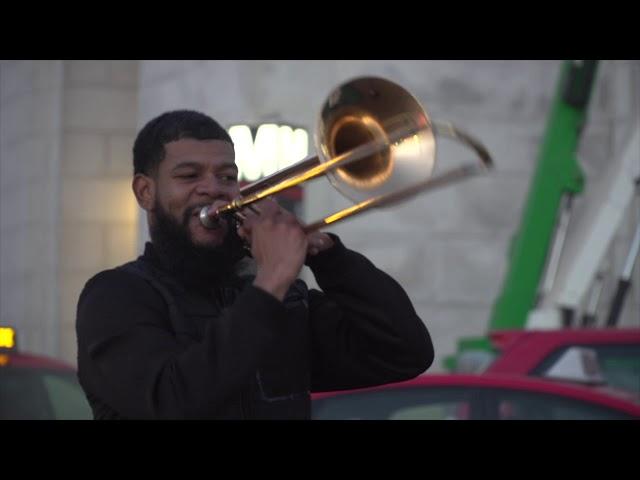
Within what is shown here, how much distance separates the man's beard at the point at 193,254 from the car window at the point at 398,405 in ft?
7.58

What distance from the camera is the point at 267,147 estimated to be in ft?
34.3

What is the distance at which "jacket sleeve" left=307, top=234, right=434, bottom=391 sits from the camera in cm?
294

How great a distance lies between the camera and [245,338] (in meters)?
2.49

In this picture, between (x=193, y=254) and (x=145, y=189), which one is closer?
(x=193, y=254)

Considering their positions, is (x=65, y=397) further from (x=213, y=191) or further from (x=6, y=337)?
(x=213, y=191)

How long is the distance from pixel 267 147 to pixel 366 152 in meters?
7.74

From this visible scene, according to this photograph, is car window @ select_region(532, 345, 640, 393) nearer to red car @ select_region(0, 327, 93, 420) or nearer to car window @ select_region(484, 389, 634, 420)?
car window @ select_region(484, 389, 634, 420)

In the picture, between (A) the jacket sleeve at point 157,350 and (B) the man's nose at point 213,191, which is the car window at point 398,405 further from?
(A) the jacket sleeve at point 157,350

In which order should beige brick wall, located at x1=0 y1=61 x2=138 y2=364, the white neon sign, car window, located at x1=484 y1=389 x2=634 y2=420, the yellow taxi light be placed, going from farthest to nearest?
beige brick wall, located at x1=0 y1=61 x2=138 y2=364 → the white neon sign → car window, located at x1=484 y1=389 x2=634 y2=420 → the yellow taxi light

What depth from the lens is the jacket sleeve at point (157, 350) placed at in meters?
2.47

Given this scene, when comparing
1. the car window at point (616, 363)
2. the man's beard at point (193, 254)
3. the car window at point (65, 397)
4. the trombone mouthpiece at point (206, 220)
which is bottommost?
the car window at point (65, 397)

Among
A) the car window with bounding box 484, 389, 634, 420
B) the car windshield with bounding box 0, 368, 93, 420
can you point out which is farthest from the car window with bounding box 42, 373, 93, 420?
the car window with bounding box 484, 389, 634, 420

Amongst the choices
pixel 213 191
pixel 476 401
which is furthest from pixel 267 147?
pixel 213 191

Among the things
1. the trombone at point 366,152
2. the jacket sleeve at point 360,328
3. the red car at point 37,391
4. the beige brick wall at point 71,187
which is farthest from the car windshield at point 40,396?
the beige brick wall at point 71,187
